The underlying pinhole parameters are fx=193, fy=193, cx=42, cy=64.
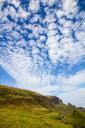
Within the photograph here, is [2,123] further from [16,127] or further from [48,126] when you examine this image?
[48,126]

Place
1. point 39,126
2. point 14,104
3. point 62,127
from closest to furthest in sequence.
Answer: point 39,126
point 62,127
point 14,104

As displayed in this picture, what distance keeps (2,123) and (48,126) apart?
54.0 ft

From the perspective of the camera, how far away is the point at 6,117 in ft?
237

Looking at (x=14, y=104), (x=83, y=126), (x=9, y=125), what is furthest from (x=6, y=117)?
(x=83, y=126)

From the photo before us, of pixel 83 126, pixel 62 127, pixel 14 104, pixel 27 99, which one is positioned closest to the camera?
pixel 62 127

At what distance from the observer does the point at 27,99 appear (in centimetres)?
13250

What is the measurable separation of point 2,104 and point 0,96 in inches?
476

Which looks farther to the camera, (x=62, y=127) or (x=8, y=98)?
(x=8, y=98)

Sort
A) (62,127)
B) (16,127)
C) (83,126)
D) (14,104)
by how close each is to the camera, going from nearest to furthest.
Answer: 1. (16,127)
2. (62,127)
3. (83,126)
4. (14,104)

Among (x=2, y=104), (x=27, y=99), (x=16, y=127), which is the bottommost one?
(x=16, y=127)

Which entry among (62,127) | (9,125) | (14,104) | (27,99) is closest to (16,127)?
(9,125)

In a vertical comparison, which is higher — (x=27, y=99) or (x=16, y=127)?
(x=27, y=99)

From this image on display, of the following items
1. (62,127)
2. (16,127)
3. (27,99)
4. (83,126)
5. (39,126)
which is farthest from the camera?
(27,99)

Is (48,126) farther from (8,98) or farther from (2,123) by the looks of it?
(8,98)
